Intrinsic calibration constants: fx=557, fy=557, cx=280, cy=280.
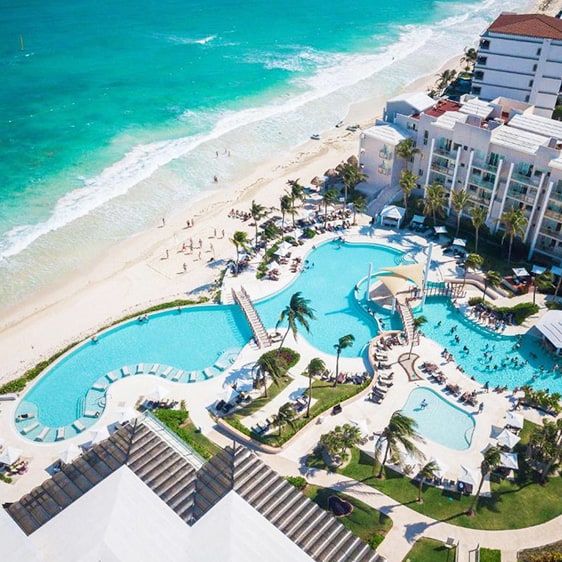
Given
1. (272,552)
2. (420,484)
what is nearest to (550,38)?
Result: (420,484)

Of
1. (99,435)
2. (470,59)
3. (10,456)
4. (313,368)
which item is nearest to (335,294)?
(313,368)

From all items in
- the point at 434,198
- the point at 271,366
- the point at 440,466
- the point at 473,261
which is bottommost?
the point at 440,466

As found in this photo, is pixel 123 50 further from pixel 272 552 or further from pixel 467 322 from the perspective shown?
pixel 272 552

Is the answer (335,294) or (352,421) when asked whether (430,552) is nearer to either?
(352,421)

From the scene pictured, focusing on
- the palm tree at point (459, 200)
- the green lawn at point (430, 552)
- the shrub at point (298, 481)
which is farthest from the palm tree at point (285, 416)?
the palm tree at point (459, 200)

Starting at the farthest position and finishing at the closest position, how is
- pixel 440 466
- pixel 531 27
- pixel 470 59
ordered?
pixel 470 59 → pixel 531 27 → pixel 440 466

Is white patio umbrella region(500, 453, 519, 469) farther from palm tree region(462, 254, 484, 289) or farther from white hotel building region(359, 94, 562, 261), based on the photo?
white hotel building region(359, 94, 562, 261)

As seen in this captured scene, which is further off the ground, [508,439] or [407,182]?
[407,182]
